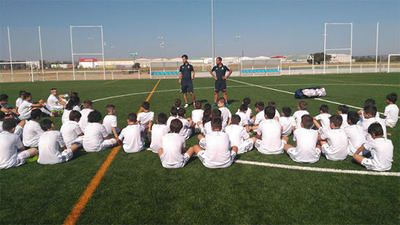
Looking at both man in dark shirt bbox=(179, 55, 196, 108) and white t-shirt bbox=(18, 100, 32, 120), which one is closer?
white t-shirt bbox=(18, 100, 32, 120)

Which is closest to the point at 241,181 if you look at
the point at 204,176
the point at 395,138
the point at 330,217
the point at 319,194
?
the point at 204,176

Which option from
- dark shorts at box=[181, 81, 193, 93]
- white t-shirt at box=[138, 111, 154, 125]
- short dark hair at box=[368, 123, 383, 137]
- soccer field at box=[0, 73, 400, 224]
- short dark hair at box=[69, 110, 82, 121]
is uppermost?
dark shorts at box=[181, 81, 193, 93]

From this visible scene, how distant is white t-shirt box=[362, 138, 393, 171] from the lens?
537 cm

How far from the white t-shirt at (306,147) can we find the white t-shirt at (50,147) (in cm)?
476

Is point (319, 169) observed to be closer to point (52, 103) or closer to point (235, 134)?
point (235, 134)

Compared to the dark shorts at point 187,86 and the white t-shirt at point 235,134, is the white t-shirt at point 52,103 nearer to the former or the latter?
the dark shorts at point 187,86

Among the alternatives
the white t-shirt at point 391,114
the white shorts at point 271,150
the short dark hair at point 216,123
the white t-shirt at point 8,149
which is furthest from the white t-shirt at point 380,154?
the white t-shirt at point 8,149

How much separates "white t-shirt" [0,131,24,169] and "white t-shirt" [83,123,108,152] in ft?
4.58

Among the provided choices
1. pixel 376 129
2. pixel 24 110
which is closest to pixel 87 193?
pixel 376 129

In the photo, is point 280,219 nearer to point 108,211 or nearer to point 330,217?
point 330,217

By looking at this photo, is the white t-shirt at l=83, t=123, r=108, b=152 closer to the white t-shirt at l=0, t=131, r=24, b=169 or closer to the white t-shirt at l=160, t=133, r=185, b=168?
the white t-shirt at l=0, t=131, r=24, b=169

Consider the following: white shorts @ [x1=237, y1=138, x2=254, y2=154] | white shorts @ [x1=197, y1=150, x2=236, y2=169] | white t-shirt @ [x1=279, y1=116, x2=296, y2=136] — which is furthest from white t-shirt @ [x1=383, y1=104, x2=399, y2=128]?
white shorts @ [x1=197, y1=150, x2=236, y2=169]

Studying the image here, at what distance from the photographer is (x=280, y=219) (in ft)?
13.0

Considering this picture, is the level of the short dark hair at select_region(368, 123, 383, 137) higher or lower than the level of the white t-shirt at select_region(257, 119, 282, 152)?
higher
